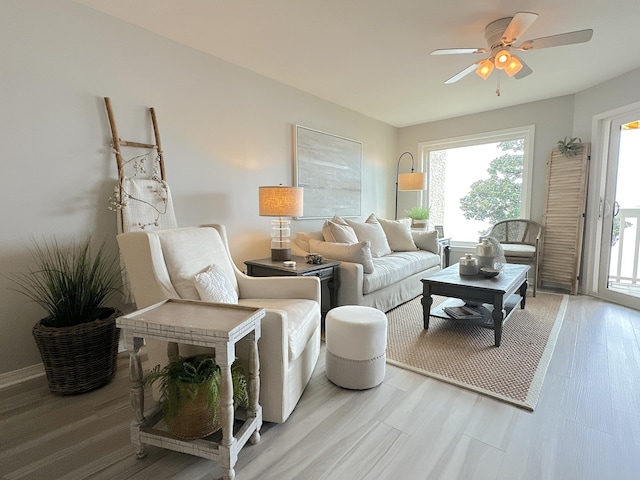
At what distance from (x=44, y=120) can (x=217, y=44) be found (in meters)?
1.40

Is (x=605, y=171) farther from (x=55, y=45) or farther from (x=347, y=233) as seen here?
(x=55, y=45)

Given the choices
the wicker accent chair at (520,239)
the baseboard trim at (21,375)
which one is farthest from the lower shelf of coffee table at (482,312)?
the baseboard trim at (21,375)

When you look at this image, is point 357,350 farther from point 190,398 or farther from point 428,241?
point 428,241

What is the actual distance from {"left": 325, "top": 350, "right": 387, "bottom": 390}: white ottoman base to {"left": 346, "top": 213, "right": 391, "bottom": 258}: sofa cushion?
1.90m

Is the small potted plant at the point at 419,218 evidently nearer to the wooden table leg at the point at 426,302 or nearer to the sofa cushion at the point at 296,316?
the wooden table leg at the point at 426,302

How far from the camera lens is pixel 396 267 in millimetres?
3303

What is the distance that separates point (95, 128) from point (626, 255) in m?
5.34

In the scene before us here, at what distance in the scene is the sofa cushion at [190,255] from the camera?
1.68m

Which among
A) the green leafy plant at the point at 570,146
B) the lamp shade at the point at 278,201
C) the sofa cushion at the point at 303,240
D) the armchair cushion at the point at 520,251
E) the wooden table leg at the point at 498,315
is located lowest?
the wooden table leg at the point at 498,315

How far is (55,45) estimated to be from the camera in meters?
1.99

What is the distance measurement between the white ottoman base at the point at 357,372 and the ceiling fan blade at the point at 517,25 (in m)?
2.24

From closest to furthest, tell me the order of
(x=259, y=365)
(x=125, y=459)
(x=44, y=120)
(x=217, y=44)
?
(x=125, y=459) < (x=259, y=365) < (x=44, y=120) < (x=217, y=44)

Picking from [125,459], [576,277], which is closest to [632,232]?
[576,277]

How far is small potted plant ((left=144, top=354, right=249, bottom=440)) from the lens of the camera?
4.30 ft
